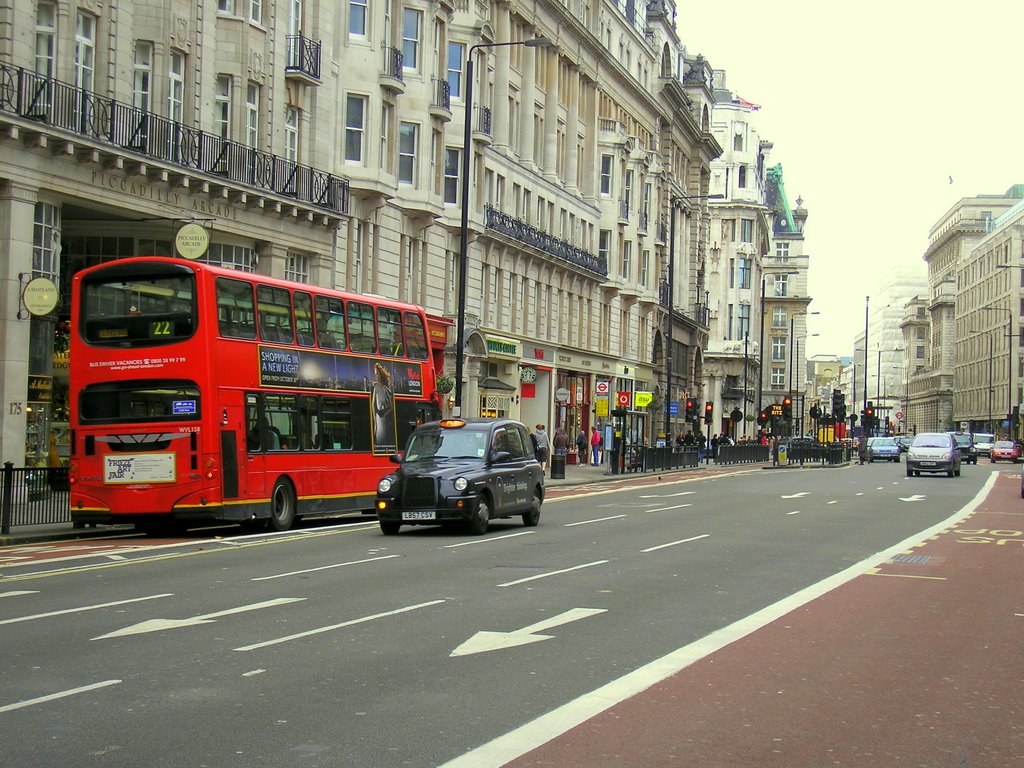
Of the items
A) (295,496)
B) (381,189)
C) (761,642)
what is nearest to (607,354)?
(381,189)

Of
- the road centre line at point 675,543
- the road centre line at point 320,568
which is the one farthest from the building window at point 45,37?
the road centre line at point 675,543

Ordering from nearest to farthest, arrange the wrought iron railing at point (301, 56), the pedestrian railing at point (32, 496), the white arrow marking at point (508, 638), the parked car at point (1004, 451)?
the white arrow marking at point (508, 638)
the pedestrian railing at point (32, 496)
the wrought iron railing at point (301, 56)
the parked car at point (1004, 451)

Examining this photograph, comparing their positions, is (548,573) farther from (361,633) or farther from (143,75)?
(143,75)

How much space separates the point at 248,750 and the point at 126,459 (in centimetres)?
1560

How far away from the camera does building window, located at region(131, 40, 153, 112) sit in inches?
1199

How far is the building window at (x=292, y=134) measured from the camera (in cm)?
3647

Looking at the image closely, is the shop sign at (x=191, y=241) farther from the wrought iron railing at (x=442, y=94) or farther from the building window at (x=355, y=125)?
the wrought iron railing at (x=442, y=94)

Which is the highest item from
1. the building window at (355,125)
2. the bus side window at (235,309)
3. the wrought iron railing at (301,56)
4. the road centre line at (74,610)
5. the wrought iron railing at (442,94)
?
the wrought iron railing at (442,94)

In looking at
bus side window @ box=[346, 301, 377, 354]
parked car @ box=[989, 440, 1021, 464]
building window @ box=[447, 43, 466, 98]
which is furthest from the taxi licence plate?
parked car @ box=[989, 440, 1021, 464]

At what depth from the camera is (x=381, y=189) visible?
131ft

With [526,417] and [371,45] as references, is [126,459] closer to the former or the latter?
[371,45]

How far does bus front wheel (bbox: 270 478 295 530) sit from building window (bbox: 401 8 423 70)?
70.5 ft

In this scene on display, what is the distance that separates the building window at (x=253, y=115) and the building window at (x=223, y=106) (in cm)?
72

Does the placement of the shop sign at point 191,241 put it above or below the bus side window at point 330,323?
above
